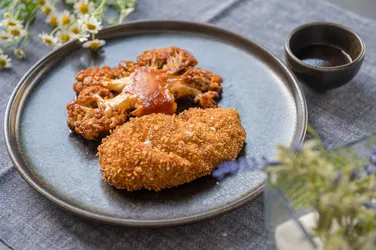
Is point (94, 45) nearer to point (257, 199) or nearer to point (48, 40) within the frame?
point (48, 40)

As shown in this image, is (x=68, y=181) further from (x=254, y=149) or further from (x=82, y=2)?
(x=82, y=2)

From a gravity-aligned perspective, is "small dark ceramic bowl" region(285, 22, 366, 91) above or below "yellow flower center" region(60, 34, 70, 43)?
above

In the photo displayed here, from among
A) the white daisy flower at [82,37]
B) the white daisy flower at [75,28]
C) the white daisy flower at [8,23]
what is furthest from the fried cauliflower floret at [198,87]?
the white daisy flower at [8,23]

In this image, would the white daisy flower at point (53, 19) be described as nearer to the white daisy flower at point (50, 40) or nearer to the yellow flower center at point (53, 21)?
the yellow flower center at point (53, 21)

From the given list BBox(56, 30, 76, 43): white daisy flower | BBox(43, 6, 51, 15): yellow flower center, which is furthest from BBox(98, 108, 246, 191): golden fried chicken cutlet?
BBox(43, 6, 51, 15): yellow flower center

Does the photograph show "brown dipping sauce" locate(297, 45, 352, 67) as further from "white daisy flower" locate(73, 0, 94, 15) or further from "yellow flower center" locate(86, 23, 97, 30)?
"white daisy flower" locate(73, 0, 94, 15)
